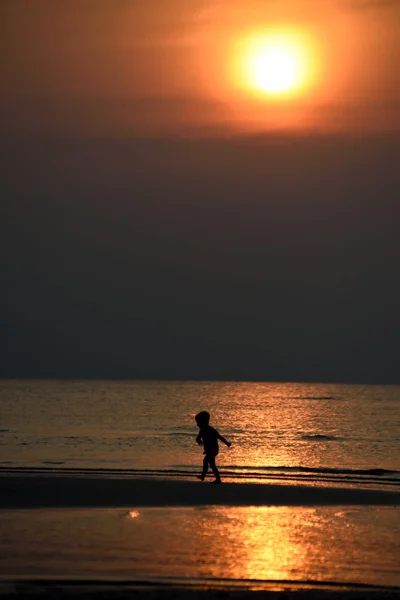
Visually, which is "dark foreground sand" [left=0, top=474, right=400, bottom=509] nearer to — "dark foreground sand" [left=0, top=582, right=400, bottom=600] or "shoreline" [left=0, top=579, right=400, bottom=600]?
"shoreline" [left=0, top=579, right=400, bottom=600]

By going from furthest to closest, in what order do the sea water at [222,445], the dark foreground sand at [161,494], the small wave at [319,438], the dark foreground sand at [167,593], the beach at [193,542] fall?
the small wave at [319,438], the sea water at [222,445], the dark foreground sand at [161,494], the beach at [193,542], the dark foreground sand at [167,593]

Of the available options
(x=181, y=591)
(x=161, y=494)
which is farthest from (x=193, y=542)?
(x=161, y=494)

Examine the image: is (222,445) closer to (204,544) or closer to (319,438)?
(319,438)

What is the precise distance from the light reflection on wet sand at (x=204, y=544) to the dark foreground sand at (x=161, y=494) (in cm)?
124

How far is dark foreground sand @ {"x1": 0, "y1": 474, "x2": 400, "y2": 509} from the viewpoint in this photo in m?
19.5

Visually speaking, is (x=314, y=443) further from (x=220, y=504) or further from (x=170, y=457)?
(x=220, y=504)

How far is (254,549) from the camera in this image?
13.5m

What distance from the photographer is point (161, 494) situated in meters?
21.0

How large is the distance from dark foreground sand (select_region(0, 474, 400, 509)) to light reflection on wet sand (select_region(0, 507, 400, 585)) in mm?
1239

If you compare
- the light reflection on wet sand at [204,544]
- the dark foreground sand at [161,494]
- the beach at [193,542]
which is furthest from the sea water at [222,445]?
the light reflection on wet sand at [204,544]

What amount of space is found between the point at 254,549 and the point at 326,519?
13.4 ft

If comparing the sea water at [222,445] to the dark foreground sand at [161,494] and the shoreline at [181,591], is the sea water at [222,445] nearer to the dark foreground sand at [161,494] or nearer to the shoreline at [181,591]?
the dark foreground sand at [161,494]

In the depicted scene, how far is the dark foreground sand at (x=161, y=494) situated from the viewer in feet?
63.8

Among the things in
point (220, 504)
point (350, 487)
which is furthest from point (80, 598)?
point (350, 487)
